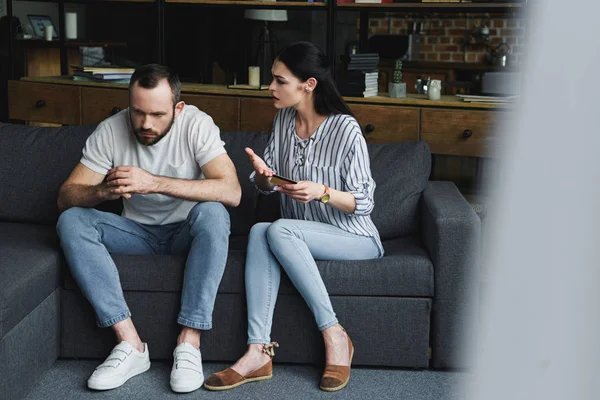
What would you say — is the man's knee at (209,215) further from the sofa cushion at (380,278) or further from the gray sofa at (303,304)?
the sofa cushion at (380,278)

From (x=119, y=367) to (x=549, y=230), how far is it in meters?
2.24

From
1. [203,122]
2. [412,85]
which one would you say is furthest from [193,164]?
[412,85]

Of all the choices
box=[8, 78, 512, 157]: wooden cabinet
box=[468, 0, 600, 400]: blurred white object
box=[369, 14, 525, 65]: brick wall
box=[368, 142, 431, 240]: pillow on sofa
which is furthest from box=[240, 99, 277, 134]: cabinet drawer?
box=[369, 14, 525, 65]: brick wall

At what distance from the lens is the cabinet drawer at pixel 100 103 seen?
3.92 meters

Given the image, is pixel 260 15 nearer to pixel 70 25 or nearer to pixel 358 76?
pixel 358 76

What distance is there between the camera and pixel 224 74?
184 inches

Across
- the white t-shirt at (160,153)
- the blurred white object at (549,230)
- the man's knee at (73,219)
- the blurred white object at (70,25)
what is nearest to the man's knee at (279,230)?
the white t-shirt at (160,153)

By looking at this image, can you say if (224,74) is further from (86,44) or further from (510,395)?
(510,395)

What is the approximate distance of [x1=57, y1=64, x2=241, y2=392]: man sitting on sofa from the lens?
2395 mm

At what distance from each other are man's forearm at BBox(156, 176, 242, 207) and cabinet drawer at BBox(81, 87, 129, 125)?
1525 millimetres

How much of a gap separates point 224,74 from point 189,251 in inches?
94.0

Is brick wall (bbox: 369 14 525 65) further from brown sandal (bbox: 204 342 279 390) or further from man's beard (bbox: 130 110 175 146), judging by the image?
brown sandal (bbox: 204 342 279 390)

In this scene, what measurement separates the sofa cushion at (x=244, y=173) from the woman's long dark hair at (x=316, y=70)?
1.46 ft

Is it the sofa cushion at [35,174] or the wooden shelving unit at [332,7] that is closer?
the sofa cushion at [35,174]
